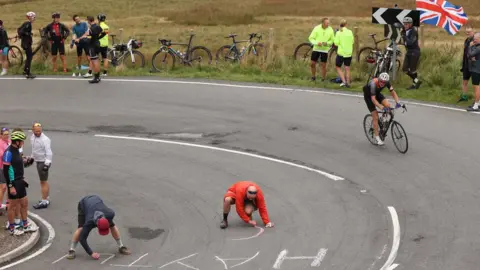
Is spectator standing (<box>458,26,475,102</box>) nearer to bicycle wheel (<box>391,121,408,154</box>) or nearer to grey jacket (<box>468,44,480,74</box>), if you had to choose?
grey jacket (<box>468,44,480,74</box>)

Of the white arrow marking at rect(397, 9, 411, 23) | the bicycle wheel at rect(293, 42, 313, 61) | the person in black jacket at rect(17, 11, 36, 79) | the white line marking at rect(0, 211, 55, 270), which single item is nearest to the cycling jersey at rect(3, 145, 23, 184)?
the white line marking at rect(0, 211, 55, 270)

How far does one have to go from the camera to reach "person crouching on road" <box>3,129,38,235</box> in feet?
51.2

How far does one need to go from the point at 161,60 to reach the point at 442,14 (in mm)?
9671

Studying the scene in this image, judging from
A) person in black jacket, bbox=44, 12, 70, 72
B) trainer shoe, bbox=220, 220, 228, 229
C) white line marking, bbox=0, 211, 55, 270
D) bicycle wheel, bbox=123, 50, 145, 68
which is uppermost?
person in black jacket, bbox=44, 12, 70, 72

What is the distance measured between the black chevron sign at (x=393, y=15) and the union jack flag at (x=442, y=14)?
227cm

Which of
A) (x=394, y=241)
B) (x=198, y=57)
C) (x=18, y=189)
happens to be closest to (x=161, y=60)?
(x=198, y=57)

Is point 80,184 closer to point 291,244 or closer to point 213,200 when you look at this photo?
point 213,200

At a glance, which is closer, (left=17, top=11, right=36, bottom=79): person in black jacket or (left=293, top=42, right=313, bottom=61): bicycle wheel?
(left=17, top=11, right=36, bottom=79): person in black jacket

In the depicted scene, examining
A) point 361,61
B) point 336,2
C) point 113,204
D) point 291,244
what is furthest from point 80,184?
point 336,2

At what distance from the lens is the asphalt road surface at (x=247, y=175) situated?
15109mm

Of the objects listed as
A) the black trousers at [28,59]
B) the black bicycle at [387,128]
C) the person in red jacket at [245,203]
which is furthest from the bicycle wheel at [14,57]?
the person in red jacket at [245,203]

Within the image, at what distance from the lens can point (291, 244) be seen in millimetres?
15352

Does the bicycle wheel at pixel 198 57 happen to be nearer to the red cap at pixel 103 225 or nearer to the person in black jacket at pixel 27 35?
the person in black jacket at pixel 27 35

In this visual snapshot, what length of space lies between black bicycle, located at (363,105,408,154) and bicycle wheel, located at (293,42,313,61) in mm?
9280
